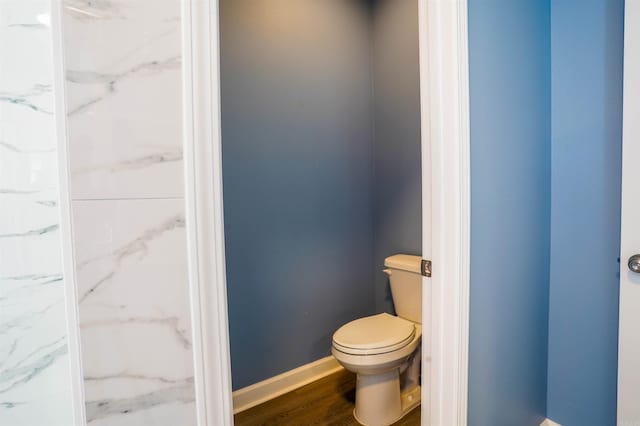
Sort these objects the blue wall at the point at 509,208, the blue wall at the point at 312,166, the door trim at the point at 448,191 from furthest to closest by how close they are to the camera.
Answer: the blue wall at the point at 312,166 → the blue wall at the point at 509,208 → the door trim at the point at 448,191

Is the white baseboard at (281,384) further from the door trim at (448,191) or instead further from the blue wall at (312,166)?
the door trim at (448,191)

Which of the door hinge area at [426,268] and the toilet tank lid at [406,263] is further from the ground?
the door hinge area at [426,268]

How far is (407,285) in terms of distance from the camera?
1982mm

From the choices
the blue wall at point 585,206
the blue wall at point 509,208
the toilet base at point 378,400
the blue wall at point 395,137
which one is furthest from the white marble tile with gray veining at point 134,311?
the blue wall at point 395,137

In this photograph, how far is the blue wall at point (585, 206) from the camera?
1295 mm

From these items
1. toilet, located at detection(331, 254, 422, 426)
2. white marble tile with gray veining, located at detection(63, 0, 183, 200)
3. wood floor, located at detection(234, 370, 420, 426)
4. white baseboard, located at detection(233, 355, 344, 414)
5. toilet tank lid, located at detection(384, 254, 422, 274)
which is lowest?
wood floor, located at detection(234, 370, 420, 426)

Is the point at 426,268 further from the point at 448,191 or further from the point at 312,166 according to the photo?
the point at 312,166

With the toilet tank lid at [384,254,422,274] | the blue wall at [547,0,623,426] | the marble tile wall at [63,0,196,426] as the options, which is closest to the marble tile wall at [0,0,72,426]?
the marble tile wall at [63,0,196,426]

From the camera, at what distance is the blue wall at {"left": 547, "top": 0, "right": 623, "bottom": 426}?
1295 millimetres

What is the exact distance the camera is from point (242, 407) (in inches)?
73.5

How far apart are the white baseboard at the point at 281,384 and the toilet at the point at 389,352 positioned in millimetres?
416

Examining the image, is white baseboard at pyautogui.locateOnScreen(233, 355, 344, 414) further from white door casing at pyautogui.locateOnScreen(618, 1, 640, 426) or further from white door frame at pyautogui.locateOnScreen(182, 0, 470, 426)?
white door casing at pyautogui.locateOnScreen(618, 1, 640, 426)

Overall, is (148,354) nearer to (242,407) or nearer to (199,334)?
(199,334)

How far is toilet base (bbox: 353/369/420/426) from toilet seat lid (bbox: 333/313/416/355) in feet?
0.72
